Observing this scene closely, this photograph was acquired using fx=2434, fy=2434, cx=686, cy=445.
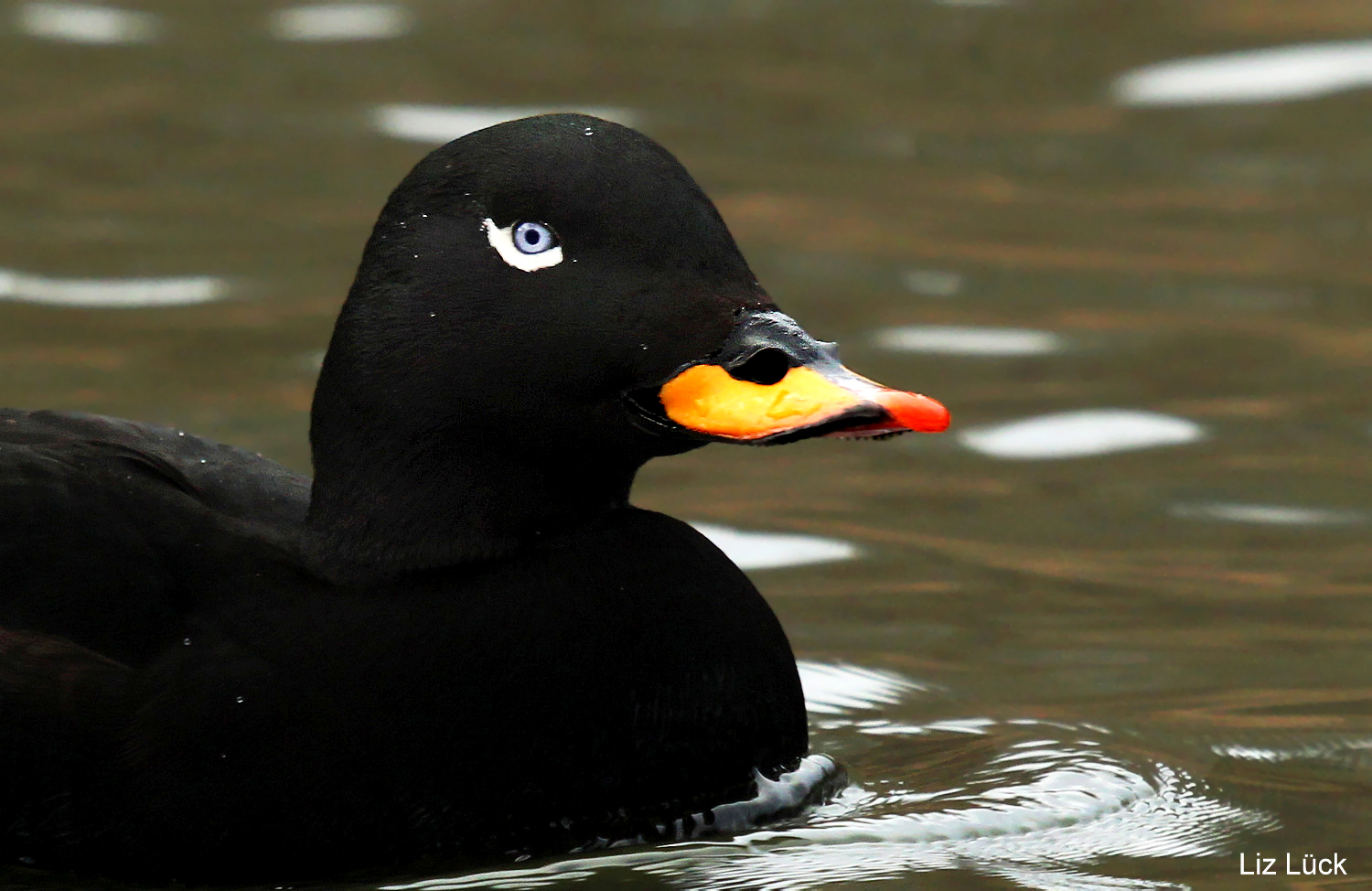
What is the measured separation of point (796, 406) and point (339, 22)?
21.7ft

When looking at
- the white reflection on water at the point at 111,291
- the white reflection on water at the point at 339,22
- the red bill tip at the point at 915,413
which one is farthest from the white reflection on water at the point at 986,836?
the white reflection on water at the point at 339,22

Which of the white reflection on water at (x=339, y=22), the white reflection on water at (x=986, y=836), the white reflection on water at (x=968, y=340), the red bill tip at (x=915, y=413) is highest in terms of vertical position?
the white reflection on water at (x=339, y=22)

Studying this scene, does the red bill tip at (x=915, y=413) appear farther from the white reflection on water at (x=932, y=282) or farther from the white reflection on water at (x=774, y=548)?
the white reflection on water at (x=932, y=282)

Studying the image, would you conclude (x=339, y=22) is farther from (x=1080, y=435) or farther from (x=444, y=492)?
(x=444, y=492)

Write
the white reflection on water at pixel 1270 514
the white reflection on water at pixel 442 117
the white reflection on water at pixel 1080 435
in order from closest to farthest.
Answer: the white reflection on water at pixel 1270 514
the white reflection on water at pixel 1080 435
the white reflection on water at pixel 442 117

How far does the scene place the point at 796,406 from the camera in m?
3.38

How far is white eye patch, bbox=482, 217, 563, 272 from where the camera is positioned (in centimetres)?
367

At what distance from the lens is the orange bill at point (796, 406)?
3.33 meters

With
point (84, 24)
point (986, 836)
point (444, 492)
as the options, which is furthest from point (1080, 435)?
point (84, 24)

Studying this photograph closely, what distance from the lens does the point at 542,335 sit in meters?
3.66

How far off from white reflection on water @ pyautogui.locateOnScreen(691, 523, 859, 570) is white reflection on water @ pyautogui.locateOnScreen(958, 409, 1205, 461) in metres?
0.77

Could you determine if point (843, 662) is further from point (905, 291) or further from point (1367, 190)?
point (1367, 190)

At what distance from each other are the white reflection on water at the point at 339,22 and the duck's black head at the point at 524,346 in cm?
589

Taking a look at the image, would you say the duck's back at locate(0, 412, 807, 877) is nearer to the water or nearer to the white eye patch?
the water
